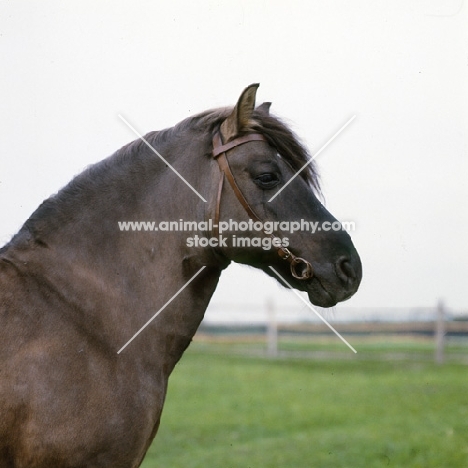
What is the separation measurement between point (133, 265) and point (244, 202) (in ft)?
2.23

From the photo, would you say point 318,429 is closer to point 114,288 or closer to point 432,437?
point 432,437

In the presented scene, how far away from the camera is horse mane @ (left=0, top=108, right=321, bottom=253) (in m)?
3.59

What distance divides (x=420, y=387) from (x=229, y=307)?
11449mm

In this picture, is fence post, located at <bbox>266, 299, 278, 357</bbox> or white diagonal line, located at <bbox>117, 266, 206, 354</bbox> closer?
white diagonal line, located at <bbox>117, 266, 206, 354</bbox>

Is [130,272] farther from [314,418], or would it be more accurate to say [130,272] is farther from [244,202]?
[314,418]

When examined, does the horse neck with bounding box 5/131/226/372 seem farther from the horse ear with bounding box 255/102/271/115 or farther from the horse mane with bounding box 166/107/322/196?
the horse ear with bounding box 255/102/271/115

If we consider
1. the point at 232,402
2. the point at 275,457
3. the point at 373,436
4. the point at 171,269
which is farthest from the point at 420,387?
the point at 171,269

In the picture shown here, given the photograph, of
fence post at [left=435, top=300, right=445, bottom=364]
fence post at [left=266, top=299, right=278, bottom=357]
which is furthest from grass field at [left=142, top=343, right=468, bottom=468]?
fence post at [left=266, top=299, right=278, bottom=357]

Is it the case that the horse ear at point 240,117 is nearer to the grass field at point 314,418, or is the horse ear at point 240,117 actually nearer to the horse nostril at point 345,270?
the horse nostril at point 345,270

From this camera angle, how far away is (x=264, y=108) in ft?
12.8

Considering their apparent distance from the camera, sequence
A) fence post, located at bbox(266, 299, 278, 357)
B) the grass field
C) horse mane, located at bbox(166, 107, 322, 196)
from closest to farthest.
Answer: horse mane, located at bbox(166, 107, 322, 196)
the grass field
fence post, located at bbox(266, 299, 278, 357)

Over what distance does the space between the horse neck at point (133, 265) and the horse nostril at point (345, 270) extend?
657 mm

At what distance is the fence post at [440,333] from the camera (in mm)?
18188

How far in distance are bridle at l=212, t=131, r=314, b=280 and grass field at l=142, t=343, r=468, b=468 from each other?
443 cm
